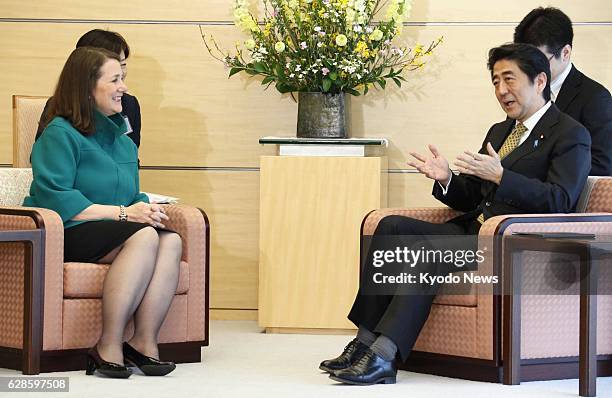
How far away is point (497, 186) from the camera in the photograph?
4.18m

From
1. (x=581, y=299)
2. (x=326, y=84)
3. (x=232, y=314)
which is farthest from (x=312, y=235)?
(x=581, y=299)

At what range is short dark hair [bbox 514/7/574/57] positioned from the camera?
4797 millimetres

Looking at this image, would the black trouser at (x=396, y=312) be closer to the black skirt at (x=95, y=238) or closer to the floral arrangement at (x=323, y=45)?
the black skirt at (x=95, y=238)

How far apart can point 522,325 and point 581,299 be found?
1.06ft

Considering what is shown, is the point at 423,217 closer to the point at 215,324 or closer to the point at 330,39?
the point at 330,39

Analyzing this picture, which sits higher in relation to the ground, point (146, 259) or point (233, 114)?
point (233, 114)

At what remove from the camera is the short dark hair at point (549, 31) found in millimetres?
4797

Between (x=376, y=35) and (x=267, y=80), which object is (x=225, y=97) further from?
(x=376, y=35)

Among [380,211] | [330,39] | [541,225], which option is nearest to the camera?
[541,225]

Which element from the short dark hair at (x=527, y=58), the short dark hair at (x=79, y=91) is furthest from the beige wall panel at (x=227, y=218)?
the short dark hair at (x=527, y=58)

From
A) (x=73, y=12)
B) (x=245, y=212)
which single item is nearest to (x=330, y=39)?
(x=245, y=212)

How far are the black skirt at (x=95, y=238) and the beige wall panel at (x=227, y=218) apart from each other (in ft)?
5.60

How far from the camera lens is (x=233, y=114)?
593 cm

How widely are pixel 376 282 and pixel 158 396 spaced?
92cm
